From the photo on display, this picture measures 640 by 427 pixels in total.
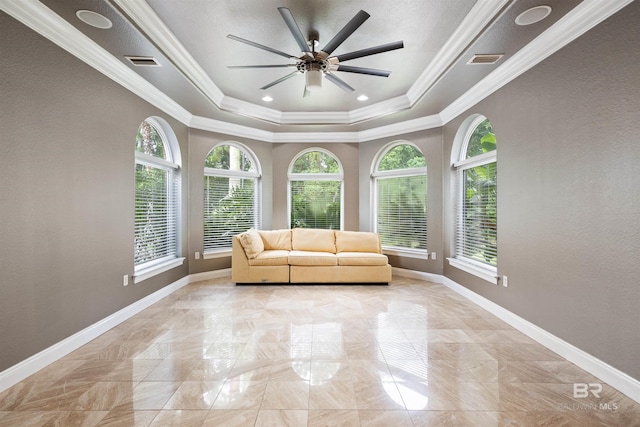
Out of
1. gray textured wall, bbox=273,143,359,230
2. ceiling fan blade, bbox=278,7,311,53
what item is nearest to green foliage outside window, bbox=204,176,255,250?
gray textured wall, bbox=273,143,359,230

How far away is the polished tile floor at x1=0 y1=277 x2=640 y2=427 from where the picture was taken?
1807 mm

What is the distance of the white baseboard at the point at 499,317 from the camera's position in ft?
6.82

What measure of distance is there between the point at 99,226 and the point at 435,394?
11.1 ft

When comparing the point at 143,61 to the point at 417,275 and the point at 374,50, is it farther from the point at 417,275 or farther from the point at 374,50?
the point at 417,275

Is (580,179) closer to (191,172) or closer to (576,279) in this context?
(576,279)

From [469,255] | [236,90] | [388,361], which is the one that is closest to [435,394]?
[388,361]

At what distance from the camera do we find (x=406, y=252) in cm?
561

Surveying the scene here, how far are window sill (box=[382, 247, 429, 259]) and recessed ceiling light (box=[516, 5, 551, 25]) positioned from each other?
12.0 feet

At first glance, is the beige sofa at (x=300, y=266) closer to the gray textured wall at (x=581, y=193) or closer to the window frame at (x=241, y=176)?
the window frame at (x=241, y=176)

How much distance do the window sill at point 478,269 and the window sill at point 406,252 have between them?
61cm

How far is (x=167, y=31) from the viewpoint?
288cm

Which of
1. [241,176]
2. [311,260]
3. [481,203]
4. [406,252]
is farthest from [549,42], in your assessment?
[241,176]

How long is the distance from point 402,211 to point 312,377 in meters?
4.08

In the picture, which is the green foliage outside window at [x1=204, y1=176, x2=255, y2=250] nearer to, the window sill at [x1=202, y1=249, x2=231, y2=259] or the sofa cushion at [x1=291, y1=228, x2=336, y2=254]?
the window sill at [x1=202, y1=249, x2=231, y2=259]
